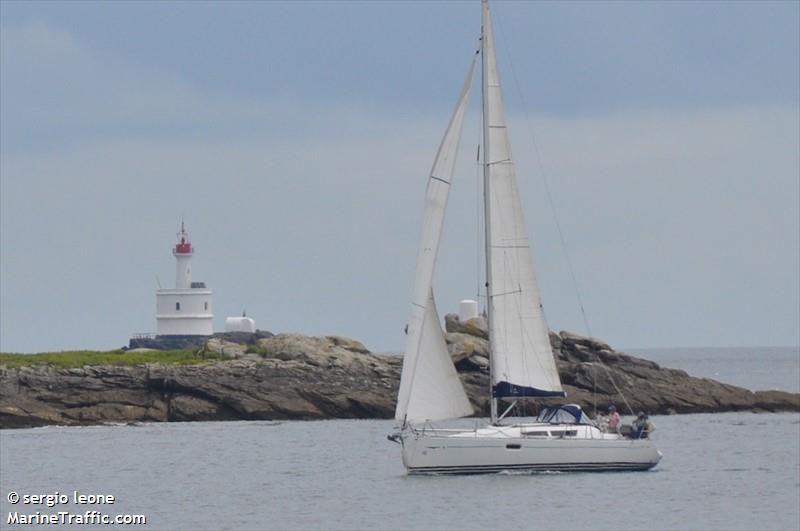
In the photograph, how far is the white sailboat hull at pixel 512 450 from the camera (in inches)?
1534

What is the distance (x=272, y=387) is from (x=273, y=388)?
6 cm

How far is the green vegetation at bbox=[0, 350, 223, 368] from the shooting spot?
201 ft

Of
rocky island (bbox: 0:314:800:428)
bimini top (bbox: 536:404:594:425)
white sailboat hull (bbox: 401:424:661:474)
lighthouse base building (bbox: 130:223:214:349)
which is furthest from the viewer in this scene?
lighthouse base building (bbox: 130:223:214:349)

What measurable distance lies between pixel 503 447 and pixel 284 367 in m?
22.0

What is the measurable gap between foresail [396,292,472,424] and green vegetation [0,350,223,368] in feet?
75.4

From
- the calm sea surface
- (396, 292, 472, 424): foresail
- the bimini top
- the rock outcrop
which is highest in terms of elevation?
the rock outcrop

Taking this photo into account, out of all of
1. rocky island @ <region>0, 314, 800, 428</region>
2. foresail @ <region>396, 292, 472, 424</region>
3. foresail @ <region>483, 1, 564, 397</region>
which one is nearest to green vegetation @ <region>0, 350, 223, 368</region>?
rocky island @ <region>0, 314, 800, 428</region>

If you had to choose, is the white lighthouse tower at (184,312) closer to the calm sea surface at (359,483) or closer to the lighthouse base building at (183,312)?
the lighthouse base building at (183,312)

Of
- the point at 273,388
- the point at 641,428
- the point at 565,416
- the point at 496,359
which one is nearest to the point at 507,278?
the point at 496,359

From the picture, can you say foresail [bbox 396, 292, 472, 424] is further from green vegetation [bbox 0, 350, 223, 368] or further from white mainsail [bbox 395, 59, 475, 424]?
green vegetation [bbox 0, 350, 223, 368]

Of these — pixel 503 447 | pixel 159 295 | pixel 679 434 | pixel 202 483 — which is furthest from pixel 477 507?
pixel 159 295

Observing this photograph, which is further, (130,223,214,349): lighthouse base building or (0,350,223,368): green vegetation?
(130,223,214,349): lighthouse base building

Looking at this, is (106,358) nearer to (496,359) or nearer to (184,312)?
(184,312)

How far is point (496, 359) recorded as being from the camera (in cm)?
3981
